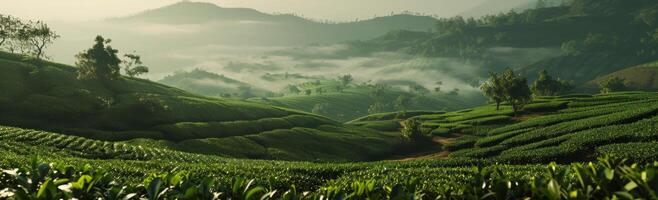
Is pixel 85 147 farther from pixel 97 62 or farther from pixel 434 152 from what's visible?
pixel 97 62

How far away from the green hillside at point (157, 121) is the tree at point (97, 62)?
2293mm

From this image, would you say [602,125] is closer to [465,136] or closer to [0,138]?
[465,136]

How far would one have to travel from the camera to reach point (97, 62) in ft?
403

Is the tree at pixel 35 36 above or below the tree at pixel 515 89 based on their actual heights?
above

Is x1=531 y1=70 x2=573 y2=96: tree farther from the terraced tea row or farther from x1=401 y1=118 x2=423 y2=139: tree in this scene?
the terraced tea row

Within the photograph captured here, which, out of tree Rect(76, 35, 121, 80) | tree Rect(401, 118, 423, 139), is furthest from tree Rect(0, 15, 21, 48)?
tree Rect(401, 118, 423, 139)

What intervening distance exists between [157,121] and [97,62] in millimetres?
32780

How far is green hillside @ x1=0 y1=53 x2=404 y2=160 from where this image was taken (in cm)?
9006

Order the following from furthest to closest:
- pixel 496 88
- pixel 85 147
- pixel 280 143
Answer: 1. pixel 496 88
2. pixel 280 143
3. pixel 85 147

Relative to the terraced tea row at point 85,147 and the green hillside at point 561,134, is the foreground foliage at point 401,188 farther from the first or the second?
the green hillside at point 561,134

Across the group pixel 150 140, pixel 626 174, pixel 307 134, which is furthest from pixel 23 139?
pixel 626 174

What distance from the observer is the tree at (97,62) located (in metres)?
121

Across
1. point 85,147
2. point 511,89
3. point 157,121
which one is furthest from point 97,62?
point 511,89

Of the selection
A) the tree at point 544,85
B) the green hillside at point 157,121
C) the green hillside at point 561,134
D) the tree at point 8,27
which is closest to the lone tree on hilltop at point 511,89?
the green hillside at point 561,134
